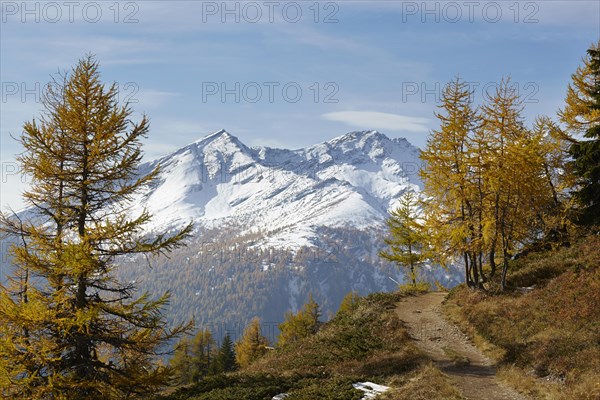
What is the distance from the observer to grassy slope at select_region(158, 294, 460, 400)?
51.2 feet

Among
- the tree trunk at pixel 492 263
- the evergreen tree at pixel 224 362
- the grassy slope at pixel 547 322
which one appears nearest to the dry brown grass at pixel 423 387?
the grassy slope at pixel 547 322

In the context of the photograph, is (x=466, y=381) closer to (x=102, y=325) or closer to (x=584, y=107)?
(x=102, y=325)

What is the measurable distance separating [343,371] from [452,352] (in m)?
5.33

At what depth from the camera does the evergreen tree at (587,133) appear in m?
28.3

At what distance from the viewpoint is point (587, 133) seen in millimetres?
28906

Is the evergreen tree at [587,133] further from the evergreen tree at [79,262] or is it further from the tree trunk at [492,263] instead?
the evergreen tree at [79,262]

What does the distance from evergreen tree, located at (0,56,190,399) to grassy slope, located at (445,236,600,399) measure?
13166 mm

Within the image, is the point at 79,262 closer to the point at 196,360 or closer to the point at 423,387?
the point at 423,387

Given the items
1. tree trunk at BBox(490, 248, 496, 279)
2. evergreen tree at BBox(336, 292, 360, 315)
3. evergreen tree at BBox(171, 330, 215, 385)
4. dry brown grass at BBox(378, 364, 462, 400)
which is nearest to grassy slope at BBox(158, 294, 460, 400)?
dry brown grass at BBox(378, 364, 462, 400)

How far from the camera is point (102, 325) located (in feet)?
52.0

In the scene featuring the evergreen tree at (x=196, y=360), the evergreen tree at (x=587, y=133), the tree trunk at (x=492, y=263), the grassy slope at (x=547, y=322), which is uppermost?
the evergreen tree at (x=587, y=133)

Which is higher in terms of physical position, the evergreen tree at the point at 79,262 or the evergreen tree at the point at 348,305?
the evergreen tree at the point at 79,262

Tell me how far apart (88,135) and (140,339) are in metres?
7.70

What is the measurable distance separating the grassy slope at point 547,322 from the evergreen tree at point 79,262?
1317 cm
